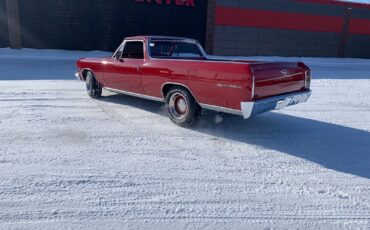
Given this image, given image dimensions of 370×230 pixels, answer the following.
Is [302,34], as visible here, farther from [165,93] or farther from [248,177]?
[248,177]

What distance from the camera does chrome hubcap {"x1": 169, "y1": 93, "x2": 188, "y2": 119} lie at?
5332 mm

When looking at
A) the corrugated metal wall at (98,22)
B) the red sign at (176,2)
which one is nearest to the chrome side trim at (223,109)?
the corrugated metal wall at (98,22)

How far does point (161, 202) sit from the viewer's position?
3.03 meters

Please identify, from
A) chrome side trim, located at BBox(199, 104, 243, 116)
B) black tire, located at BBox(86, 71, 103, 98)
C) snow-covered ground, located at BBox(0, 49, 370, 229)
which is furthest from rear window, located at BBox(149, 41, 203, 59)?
black tire, located at BBox(86, 71, 103, 98)

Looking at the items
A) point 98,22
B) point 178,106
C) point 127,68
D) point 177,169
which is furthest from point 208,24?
point 177,169

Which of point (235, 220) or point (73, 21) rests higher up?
point (73, 21)

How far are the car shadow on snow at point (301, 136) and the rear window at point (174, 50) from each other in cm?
120

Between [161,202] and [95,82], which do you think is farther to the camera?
[95,82]

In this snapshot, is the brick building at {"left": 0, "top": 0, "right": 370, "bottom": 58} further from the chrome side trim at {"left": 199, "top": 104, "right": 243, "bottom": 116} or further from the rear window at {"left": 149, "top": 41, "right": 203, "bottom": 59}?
the chrome side trim at {"left": 199, "top": 104, "right": 243, "bottom": 116}

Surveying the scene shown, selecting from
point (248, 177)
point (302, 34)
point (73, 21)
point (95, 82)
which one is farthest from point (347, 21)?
point (248, 177)

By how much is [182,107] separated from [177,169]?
181cm

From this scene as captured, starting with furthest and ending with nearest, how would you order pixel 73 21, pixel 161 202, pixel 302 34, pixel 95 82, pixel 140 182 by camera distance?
pixel 302 34 < pixel 73 21 < pixel 95 82 < pixel 140 182 < pixel 161 202

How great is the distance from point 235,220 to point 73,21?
19218 millimetres

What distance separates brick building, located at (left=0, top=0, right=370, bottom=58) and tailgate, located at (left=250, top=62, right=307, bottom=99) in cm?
1677
